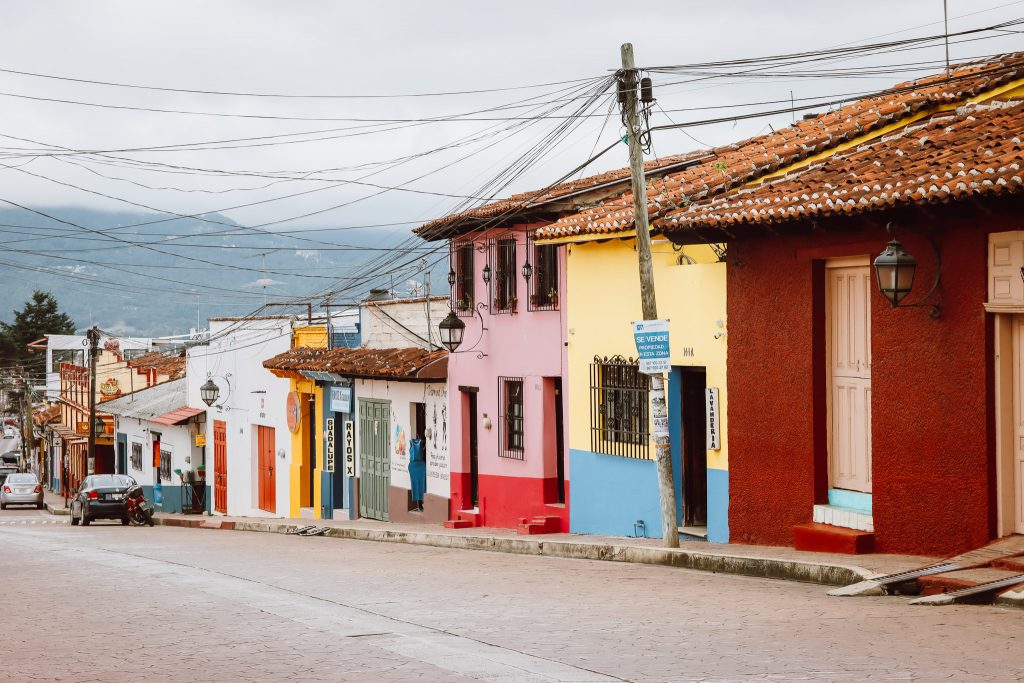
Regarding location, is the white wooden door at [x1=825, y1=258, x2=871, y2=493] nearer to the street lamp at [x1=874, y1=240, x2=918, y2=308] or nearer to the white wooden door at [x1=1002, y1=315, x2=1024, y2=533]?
the street lamp at [x1=874, y1=240, x2=918, y2=308]

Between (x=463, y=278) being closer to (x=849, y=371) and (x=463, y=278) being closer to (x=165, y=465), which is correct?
(x=849, y=371)

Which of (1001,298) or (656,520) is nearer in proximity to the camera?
(1001,298)

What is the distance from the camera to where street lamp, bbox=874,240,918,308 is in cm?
1315

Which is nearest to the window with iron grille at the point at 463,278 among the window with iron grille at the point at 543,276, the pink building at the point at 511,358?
the pink building at the point at 511,358

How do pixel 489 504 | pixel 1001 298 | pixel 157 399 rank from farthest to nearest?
pixel 157 399 < pixel 489 504 < pixel 1001 298

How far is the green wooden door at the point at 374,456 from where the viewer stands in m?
29.0

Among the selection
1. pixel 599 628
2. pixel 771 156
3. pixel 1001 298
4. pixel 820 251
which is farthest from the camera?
pixel 771 156

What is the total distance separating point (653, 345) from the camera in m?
15.8

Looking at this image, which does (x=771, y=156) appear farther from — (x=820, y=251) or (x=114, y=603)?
(x=114, y=603)

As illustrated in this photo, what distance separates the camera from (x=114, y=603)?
13.1m

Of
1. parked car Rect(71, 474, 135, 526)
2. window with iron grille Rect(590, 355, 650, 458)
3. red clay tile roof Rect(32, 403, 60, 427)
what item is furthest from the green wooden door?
red clay tile roof Rect(32, 403, 60, 427)

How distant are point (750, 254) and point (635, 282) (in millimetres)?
3325

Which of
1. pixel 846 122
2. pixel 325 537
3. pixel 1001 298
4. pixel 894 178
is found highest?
pixel 846 122

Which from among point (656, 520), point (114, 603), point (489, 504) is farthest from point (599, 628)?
point (489, 504)
